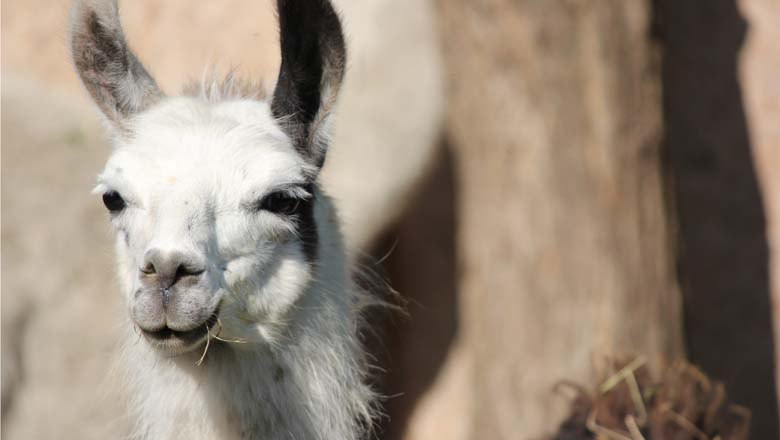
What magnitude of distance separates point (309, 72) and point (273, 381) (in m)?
1.04

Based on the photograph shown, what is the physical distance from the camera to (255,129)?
125 inches

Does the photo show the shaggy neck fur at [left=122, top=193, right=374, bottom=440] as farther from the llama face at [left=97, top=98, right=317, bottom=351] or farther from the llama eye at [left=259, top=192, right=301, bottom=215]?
the llama eye at [left=259, top=192, right=301, bottom=215]

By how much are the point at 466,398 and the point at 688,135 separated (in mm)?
2481

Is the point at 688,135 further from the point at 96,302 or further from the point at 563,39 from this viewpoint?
the point at 96,302

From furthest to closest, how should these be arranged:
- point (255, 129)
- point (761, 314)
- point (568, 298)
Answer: point (761, 314), point (568, 298), point (255, 129)

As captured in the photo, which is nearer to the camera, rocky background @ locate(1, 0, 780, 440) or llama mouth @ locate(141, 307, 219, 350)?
llama mouth @ locate(141, 307, 219, 350)

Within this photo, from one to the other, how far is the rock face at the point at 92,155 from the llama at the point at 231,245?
6.04 ft

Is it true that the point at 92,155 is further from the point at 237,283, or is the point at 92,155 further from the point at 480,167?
the point at 237,283

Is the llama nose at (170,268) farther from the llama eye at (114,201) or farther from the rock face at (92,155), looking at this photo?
the rock face at (92,155)

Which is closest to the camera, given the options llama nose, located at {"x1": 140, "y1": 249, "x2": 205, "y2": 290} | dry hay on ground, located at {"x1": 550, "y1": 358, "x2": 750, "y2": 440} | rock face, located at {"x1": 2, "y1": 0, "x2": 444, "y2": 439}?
llama nose, located at {"x1": 140, "y1": 249, "x2": 205, "y2": 290}

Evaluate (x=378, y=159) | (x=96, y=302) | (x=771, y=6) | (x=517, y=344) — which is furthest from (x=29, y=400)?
(x=771, y=6)

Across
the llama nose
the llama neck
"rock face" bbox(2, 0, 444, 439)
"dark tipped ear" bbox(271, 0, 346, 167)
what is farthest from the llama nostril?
"rock face" bbox(2, 0, 444, 439)

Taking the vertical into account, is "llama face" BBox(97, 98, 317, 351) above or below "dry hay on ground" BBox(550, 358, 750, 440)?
above

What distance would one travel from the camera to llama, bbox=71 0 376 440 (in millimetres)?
2842
